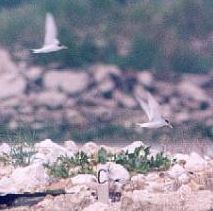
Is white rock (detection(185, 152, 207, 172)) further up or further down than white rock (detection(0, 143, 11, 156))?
further down

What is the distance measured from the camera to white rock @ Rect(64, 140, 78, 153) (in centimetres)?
394

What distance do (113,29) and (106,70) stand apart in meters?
0.19

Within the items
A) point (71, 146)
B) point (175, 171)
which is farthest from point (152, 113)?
point (71, 146)

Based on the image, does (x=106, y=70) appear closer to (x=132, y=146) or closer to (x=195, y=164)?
(x=132, y=146)

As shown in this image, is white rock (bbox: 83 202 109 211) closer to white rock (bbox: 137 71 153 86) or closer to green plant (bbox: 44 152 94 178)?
green plant (bbox: 44 152 94 178)

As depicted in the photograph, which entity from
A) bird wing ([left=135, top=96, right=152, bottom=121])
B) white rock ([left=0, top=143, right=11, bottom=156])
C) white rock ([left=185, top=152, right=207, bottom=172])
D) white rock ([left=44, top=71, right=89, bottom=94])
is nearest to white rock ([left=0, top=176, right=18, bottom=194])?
white rock ([left=0, top=143, right=11, bottom=156])

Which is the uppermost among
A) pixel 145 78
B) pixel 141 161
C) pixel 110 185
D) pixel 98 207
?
pixel 145 78

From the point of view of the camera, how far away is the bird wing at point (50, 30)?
390 cm

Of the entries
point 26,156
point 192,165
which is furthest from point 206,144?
point 26,156

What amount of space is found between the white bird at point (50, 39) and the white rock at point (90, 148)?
1.54ft

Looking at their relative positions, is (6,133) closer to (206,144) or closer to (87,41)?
(87,41)

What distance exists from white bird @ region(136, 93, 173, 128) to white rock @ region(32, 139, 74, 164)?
376 mm

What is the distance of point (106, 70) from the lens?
3939mm

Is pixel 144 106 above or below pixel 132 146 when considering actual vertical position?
above
